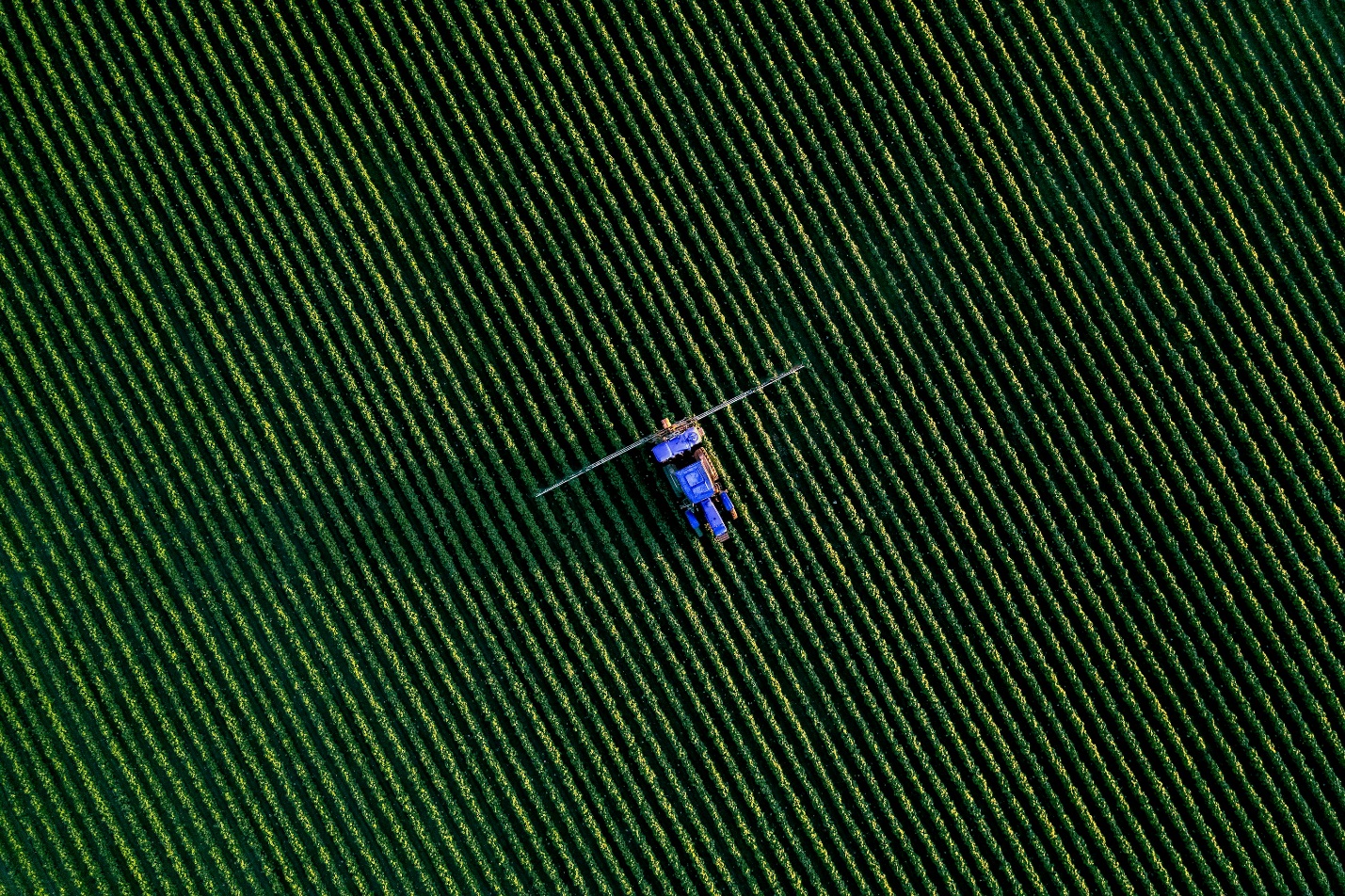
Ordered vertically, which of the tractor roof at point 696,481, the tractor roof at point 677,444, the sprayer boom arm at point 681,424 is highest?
the sprayer boom arm at point 681,424

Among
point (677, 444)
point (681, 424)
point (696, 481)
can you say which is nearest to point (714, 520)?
point (696, 481)

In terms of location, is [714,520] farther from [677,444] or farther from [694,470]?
[677,444]

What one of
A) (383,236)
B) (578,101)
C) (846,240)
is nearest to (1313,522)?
(846,240)

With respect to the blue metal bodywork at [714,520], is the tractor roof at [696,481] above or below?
above

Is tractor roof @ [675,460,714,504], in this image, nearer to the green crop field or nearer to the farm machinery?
the farm machinery

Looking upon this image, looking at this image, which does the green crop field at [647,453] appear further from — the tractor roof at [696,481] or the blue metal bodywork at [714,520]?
the tractor roof at [696,481]

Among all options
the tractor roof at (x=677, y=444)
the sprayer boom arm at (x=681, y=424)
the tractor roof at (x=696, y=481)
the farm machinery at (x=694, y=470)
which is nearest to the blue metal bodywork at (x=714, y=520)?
the farm machinery at (x=694, y=470)

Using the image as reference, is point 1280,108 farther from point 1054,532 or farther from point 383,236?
point 383,236
